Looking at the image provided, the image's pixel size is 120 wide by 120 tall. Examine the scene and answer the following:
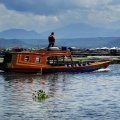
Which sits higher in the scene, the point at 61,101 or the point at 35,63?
the point at 35,63

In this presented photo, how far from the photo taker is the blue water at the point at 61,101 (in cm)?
Result: 2706

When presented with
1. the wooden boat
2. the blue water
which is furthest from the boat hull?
the blue water

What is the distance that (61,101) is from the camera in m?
32.1

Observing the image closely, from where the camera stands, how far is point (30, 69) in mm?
56562

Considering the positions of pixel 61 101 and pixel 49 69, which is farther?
pixel 49 69

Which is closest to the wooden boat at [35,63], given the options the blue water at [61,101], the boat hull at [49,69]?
the boat hull at [49,69]

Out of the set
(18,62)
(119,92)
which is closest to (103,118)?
(119,92)

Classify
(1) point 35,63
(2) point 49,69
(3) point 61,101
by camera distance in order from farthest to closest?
(2) point 49,69 → (1) point 35,63 → (3) point 61,101

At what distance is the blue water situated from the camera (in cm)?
2706

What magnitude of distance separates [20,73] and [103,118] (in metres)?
30.9

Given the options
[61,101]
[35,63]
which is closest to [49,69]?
[35,63]

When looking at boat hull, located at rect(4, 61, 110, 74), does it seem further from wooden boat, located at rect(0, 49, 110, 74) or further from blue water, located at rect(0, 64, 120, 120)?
blue water, located at rect(0, 64, 120, 120)

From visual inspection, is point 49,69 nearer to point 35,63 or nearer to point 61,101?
point 35,63

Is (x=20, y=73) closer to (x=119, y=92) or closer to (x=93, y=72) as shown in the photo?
(x=93, y=72)
